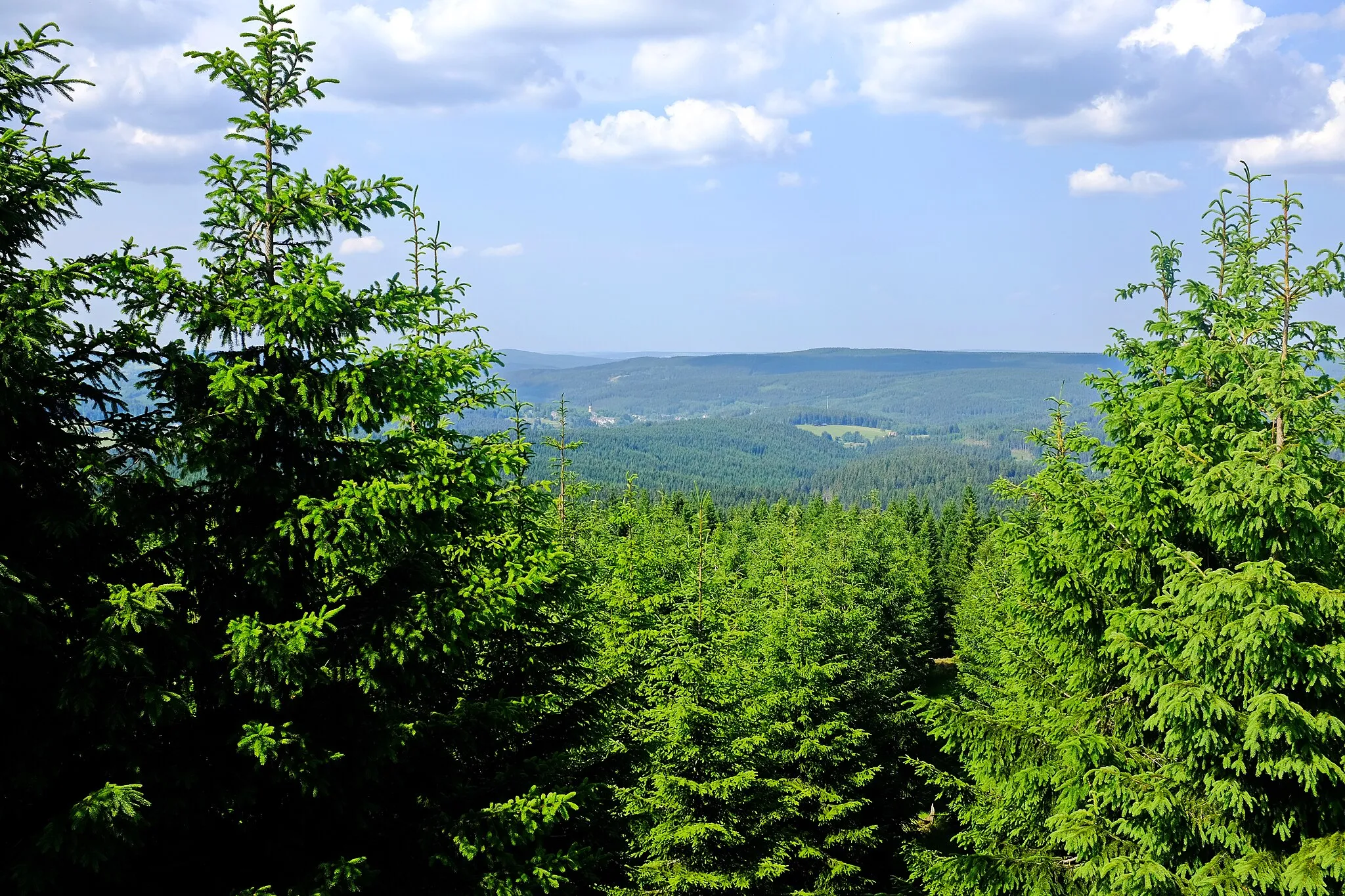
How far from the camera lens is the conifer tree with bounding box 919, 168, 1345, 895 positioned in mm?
7520

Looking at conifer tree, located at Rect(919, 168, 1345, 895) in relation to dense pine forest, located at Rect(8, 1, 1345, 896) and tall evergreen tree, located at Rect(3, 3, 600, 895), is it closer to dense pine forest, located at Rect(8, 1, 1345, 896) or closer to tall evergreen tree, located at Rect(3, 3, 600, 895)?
dense pine forest, located at Rect(8, 1, 1345, 896)

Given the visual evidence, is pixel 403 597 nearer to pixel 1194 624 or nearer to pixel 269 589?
pixel 269 589

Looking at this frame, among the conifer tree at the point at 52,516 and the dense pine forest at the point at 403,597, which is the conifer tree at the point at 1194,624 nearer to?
the dense pine forest at the point at 403,597

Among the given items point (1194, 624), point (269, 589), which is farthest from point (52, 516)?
point (1194, 624)

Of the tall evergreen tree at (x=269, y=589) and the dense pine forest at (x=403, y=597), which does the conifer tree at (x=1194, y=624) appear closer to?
the dense pine forest at (x=403, y=597)

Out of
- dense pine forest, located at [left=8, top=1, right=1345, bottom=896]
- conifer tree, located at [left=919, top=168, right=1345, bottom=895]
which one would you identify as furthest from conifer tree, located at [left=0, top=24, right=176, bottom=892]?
conifer tree, located at [left=919, top=168, right=1345, bottom=895]


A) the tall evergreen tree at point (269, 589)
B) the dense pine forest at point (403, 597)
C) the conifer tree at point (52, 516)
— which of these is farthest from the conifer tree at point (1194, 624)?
the conifer tree at point (52, 516)

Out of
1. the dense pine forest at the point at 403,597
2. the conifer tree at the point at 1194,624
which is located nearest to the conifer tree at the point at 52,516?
the dense pine forest at the point at 403,597

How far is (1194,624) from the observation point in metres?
7.98

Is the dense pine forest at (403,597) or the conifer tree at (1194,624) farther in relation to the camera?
the conifer tree at (1194,624)

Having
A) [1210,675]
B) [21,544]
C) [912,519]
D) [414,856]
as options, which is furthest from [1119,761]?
[912,519]

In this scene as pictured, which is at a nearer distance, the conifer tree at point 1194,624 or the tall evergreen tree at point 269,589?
the tall evergreen tree at point 269,589

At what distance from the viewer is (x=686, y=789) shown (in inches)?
600

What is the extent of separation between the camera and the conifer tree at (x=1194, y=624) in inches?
296
